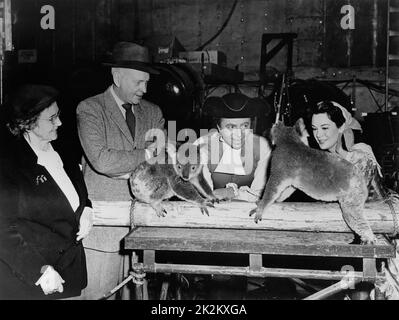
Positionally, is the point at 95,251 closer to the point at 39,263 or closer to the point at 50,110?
the point at 39,263

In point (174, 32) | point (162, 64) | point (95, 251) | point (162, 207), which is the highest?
point (174, 32)

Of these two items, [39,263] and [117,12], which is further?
[117,12]

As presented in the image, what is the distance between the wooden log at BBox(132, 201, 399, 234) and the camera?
3.30m

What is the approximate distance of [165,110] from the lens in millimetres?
8602

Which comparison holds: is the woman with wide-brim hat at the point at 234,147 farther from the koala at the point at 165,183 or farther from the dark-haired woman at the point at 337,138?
the dark-haired woman at the point at 337,138

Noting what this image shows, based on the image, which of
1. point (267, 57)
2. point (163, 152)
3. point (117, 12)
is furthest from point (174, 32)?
A: point (163, 152)

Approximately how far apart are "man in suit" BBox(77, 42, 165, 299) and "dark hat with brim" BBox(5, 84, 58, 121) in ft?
2.06

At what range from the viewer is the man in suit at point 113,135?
3883 mm

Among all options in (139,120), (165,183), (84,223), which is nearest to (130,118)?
(139,120)

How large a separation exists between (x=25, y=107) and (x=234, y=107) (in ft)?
6.64

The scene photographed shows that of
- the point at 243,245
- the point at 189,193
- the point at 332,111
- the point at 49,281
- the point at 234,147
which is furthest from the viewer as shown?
the point at 234,147

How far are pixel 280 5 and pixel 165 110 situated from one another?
176 inches

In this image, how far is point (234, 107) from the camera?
169 inches

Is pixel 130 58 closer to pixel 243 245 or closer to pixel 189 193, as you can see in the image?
pixel 189 193
